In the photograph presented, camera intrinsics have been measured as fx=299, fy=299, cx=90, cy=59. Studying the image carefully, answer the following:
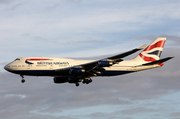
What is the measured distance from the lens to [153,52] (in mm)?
75188

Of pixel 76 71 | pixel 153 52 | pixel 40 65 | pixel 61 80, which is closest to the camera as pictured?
pixel 76 71

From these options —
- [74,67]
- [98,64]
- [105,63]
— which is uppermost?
→ [105,63]

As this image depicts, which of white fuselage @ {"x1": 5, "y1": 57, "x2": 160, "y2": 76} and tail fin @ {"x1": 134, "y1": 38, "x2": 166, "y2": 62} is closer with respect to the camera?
white fuselage @ {"x1": 5, "y1": 57, "x2": 160, "y2": 76}

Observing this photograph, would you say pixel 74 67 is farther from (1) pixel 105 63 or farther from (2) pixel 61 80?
(2) pixel 61 80

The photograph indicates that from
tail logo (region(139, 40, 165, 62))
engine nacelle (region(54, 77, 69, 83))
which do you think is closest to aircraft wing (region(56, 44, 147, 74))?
engine nacelle (region(54, 77, 69, 83))

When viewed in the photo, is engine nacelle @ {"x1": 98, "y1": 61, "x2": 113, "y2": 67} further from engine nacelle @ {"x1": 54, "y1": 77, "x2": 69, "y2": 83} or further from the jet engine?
engine nacelle @ {"x1": 54, "y1": 77, "x2": 69, "y2": 83}

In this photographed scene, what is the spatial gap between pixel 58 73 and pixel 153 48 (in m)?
25.9

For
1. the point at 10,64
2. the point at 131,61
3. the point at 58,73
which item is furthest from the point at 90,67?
the point at 10,64

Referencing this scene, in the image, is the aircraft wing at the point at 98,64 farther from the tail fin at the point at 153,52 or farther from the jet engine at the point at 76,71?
the tail fin at the point at 153,52

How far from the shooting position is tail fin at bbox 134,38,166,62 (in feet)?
244

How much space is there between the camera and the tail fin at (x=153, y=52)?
7444cm

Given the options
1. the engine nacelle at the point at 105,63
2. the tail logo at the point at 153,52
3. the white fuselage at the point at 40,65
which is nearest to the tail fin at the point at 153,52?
the tail logo at the point at 153,52

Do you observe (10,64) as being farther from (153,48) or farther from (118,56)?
(153,48)

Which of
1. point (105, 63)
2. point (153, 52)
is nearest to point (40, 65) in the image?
point (105, 63)
